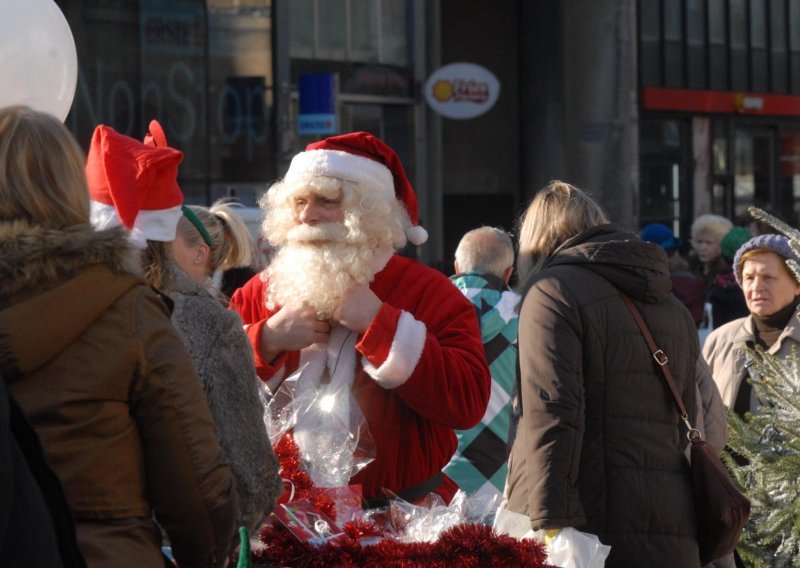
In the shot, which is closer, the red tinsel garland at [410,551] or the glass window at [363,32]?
the red tinsel garland at [410,551]

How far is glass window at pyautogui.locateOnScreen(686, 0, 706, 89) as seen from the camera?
28375mm

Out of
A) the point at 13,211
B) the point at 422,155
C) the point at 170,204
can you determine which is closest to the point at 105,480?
the point at 13,211

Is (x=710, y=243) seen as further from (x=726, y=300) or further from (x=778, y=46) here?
(x=778, y=46)

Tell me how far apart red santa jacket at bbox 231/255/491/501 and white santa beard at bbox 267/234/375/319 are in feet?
0.42

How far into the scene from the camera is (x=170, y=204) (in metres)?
3.34

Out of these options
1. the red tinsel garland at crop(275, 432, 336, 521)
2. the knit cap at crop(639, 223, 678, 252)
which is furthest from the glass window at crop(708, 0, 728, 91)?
the red tinsel garland at crop(275, 432, 336, 521)

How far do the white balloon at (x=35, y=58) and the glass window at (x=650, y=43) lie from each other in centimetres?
2416

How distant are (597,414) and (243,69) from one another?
14.3 meters

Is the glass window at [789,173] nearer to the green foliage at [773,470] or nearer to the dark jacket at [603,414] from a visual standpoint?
the green foliage at [773,470]

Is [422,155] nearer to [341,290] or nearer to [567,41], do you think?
[567,41]

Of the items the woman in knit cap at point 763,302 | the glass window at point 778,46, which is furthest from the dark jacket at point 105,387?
the glass window at point 778,46

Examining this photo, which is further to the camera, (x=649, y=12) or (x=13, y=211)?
(x=649, y=12)

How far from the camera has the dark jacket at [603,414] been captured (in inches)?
161

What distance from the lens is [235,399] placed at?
118 inches
